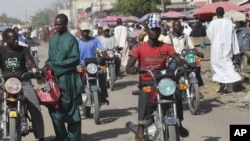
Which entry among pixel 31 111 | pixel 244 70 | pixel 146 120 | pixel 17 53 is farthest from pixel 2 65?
pixel 244 70

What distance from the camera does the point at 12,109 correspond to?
6.57m

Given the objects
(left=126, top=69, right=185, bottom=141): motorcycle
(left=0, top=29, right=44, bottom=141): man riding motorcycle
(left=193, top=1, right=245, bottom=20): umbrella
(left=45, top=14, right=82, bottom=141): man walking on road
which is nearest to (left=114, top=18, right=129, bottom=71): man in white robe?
(left=193, top=1, right=245, bottom=20): umbrella

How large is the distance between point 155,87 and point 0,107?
2.46 metres

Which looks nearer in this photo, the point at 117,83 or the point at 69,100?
the point at 69,100

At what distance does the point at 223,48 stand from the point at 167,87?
5931mm

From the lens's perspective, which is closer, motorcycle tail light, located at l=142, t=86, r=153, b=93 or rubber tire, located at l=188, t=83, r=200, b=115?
motorcycle tail light, located at l=142, t=86, r=153, b=93

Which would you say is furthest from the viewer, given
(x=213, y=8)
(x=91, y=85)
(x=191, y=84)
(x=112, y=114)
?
(x=213, y=8)

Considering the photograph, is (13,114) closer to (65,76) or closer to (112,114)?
(65,76)

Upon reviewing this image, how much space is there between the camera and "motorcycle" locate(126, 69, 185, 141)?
5.59 m

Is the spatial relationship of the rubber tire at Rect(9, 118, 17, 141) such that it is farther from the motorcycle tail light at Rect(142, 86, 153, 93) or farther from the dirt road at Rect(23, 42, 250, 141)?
the motorcycle tail light at Rect(142, 86, 153, 93)

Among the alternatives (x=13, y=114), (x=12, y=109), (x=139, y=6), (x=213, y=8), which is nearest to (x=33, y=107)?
(x=12, y=109)

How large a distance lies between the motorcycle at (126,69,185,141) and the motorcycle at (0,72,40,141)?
5.58 feet

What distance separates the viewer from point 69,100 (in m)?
7.08

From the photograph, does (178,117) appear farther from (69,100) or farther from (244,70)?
(244,70)
